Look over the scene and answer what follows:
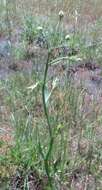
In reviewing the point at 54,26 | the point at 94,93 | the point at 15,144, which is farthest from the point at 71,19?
the point at 15,144

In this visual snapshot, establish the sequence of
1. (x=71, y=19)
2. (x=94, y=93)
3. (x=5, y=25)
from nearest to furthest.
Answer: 1. (x=94, y=93)
2. (x=5, y=25)
3. (x=71, y=19)

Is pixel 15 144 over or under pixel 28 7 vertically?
under

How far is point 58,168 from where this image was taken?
269 centimetres

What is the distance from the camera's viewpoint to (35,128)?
2971 mm

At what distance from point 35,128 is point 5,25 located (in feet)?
8.29

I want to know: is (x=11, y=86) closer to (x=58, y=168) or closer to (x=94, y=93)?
(x=94, y=93)

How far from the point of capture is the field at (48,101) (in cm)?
263

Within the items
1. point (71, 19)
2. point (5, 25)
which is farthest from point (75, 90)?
point (71, 19)

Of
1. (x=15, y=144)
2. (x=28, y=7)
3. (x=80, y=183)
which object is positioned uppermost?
(x=28, y=7)

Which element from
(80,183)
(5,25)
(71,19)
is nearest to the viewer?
(80,183)

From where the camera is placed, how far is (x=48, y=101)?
3.36m

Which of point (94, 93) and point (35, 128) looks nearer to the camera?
point (35, 128)

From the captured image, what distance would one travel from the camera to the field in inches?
104

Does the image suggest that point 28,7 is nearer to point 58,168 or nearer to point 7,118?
point 7,118
